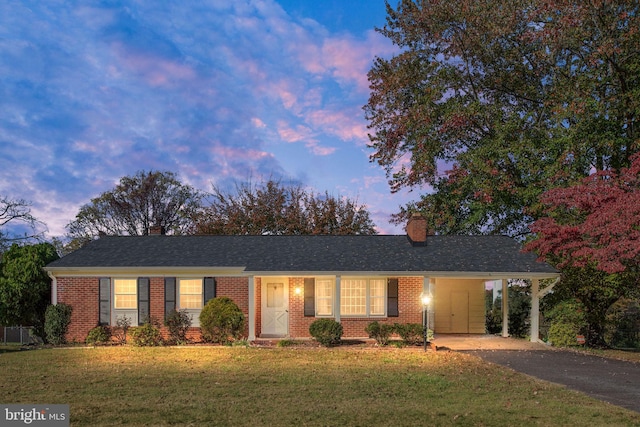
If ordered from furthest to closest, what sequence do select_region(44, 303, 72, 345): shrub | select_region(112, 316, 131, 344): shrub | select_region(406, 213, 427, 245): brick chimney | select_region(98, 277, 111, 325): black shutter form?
select_region(406, 213, 427, 245): brick chimney → select_region(98, 277, 111, 325): black shutter → select_region(112, 316, 131, 344): shrub → select_region(44, 303, 72, 345): shrub

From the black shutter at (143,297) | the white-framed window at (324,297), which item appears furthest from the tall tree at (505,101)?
the black shutter at (143,297)

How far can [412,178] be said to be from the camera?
29.7 meters

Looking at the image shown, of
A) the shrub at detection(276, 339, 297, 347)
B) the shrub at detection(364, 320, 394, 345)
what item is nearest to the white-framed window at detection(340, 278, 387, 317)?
the shrub at detection(364, 320, 394, 345)

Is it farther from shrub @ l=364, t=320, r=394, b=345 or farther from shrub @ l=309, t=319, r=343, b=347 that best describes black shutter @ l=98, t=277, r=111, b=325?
shrub @ l=364, t=320, r=394, b=345

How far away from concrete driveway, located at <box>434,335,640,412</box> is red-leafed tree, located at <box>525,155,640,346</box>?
2871mm

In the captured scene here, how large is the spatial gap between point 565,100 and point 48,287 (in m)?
23.8

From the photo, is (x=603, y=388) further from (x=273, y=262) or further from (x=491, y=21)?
(x=491, y=21)

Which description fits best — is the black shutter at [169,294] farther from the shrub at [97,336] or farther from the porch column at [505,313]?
the porch column at [505,313]

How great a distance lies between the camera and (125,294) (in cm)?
2233

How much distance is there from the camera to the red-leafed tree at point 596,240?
54.6 feet

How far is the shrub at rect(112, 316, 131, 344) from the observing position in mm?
21750

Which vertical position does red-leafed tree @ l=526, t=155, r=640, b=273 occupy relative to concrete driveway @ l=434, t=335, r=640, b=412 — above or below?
above

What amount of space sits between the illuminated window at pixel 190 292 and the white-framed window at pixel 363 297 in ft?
18.6

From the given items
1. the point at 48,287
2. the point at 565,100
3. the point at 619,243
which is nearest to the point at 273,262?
the point at 48,287
